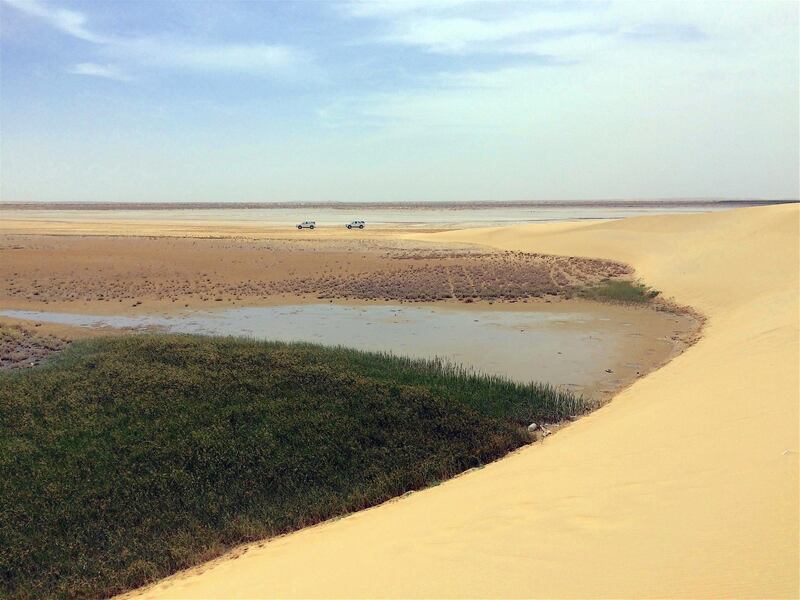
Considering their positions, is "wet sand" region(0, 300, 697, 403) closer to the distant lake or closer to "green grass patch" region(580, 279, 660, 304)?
"green grass patch" region(580, 279, 660, 304)

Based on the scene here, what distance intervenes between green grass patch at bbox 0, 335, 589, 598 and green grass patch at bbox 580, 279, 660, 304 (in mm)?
14936

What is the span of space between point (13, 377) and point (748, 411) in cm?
1525

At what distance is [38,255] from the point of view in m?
39.0

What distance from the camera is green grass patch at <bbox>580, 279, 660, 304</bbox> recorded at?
87.1 feet

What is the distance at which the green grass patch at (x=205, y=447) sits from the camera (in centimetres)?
723

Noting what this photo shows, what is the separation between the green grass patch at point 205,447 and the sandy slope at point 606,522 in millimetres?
699

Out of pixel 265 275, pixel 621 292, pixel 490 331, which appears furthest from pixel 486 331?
pixel 265 275

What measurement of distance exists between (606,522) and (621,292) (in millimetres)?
23680

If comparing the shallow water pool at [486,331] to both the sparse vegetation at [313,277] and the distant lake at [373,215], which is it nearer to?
the sparse vegetation at [313,277]

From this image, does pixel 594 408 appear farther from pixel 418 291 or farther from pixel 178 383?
pixel 418 291

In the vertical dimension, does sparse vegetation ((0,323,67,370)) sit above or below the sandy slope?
below

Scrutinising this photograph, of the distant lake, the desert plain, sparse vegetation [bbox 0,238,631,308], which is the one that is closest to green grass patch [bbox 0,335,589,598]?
the desert plain

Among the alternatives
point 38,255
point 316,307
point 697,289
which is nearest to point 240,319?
point 316,307

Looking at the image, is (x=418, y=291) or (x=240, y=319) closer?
(x=240, y=319)
